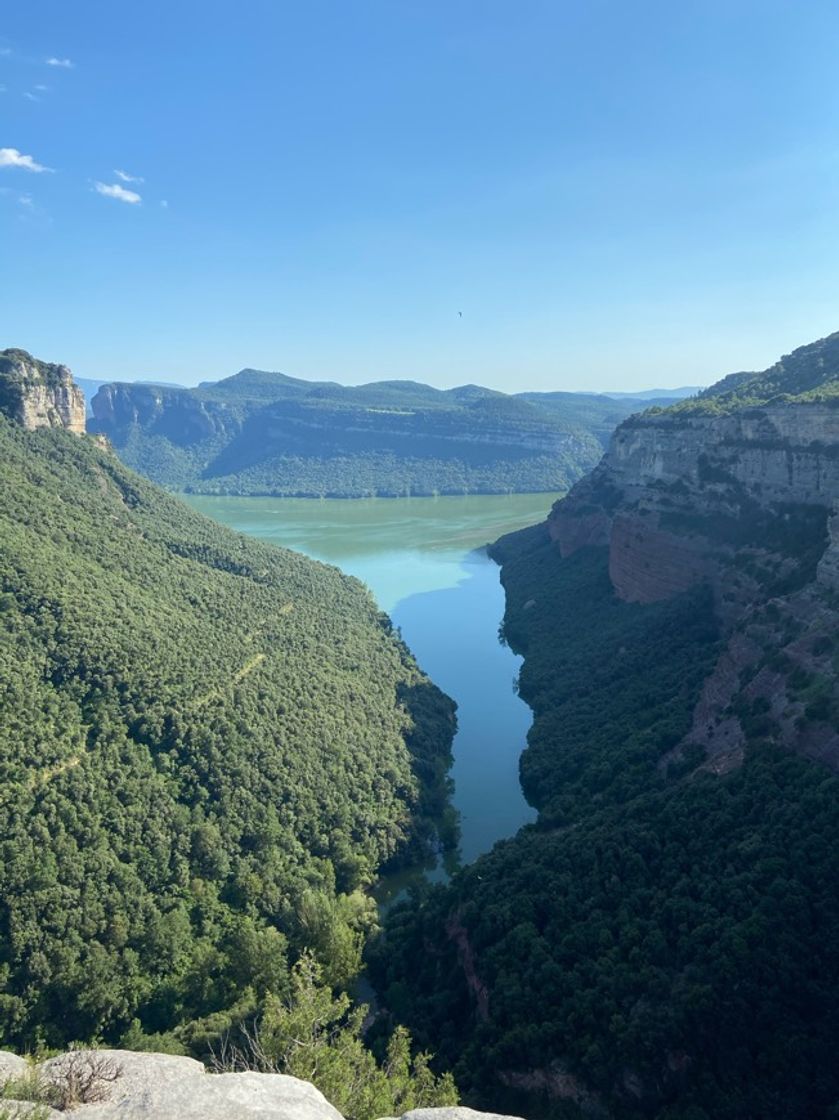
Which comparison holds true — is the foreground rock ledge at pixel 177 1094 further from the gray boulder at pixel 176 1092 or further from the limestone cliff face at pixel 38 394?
the limestone cliff face at pixel 38 394

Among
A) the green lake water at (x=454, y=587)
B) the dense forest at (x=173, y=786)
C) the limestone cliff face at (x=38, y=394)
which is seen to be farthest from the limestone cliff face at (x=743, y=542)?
the limestone cliff face at (x=38, y=394)

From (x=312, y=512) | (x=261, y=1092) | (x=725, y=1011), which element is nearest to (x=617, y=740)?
(x=725, y=1011)

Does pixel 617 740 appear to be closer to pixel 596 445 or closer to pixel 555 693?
pixel 555 693

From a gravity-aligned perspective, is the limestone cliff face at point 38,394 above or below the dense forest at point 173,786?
above

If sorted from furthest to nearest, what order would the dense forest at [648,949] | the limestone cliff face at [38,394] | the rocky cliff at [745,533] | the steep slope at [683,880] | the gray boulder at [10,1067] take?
the limestone cliff face at [38,394] → the rocky cliff at [745,533] → the steep slope at [683,880] → the dense forest at [648,949] → the gray boulder at [10,1067]

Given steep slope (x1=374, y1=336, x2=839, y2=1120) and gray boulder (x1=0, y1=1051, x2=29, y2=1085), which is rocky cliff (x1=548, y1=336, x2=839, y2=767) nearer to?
steep slope (x1=374, y1=336, x2=839, y2=1120)

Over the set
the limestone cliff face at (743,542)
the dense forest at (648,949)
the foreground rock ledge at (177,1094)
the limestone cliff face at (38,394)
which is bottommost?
the dense forest at (648,949)

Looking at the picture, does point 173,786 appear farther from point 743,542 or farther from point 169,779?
point 743,542
